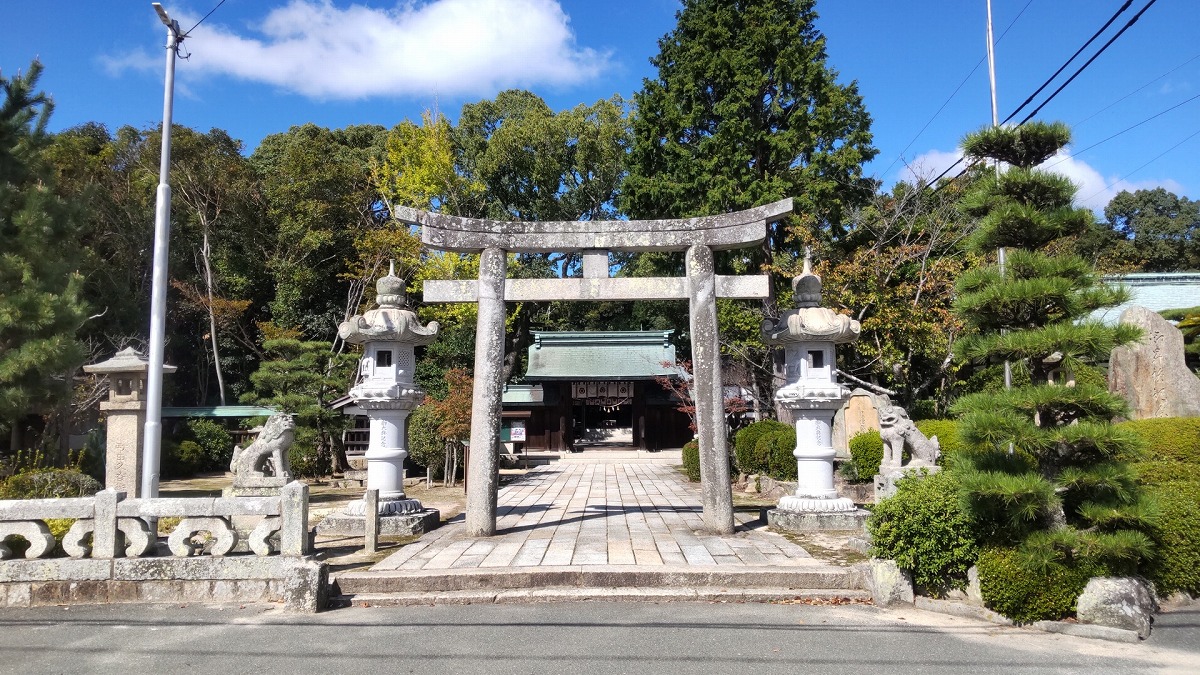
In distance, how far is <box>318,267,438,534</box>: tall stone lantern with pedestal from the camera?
9969 millimetres

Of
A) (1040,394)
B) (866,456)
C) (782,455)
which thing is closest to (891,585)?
(1040,394)

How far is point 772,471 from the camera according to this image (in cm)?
1548

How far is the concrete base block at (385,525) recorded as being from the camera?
383 inches

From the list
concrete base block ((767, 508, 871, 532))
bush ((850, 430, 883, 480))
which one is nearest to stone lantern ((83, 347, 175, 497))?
concrete base block ((767, 508, 871, 532))

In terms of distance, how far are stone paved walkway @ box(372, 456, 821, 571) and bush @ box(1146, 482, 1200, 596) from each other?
10.1ft

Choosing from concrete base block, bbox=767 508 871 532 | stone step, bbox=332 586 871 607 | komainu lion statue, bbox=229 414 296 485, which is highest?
komainu lion statue, bbox=229 414 296 485

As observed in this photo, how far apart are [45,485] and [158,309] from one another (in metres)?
3.74

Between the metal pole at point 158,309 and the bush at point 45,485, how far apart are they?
1789 millimetres

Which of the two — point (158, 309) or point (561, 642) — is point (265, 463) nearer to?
point (158, 309)

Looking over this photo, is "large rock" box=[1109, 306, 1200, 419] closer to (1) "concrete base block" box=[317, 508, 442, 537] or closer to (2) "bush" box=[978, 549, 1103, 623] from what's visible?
(2) "bush" box=[978, 549, 1103, 623]

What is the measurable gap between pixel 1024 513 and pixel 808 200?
13.6 m

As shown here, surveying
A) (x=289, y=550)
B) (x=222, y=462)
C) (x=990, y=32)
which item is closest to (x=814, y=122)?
(x=990, y=32)

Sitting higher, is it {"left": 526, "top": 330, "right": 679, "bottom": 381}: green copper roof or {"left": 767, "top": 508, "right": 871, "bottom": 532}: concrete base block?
{"left": 526, "top": 330, "right": 679, "bottom": 381}: green copper roof

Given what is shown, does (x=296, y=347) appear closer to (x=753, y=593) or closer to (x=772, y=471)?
(x=772, y=471)
